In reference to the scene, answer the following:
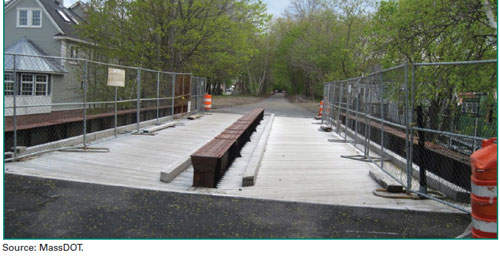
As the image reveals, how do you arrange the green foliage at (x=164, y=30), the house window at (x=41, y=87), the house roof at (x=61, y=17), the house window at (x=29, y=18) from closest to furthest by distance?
the house window at (x=41, y=87) < the green foliage at (x=164, y=30) < the house roof at (x=61, y=17) < the house window at (x=29, y=18)

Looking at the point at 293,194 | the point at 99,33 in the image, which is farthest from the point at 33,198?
the point at 99,33

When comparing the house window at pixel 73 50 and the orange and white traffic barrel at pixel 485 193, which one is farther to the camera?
the house window at pixel 73 50

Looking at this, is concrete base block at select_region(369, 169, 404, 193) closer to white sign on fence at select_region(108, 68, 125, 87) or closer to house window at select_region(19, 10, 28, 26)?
white sign on fence at select_region(108, 68, 125, 87)

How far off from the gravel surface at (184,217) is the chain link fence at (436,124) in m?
1.10

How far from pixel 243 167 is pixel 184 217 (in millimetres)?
3819

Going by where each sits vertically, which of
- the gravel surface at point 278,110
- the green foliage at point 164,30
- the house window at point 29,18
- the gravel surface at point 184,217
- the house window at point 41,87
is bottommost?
the gravel surface at point 184,217

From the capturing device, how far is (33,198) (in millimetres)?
5555

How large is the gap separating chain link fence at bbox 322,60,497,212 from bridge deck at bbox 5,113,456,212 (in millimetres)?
468

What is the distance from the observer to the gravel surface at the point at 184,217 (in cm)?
459

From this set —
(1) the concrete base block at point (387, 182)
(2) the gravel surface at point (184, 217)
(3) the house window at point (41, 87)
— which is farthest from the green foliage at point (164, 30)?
(2) the gravel surface at point (184, 217)

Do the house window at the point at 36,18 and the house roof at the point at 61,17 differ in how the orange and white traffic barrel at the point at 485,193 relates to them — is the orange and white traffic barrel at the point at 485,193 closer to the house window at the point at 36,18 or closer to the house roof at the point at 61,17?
the house roof at the point at 61,17

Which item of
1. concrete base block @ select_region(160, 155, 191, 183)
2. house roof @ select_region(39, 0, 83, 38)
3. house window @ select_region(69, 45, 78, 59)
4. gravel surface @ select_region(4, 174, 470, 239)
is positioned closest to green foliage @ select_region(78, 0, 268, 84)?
house window @ select_region(69, 45, 78, 59)

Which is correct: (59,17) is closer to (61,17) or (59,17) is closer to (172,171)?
(61,17)

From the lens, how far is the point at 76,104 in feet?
35.9
